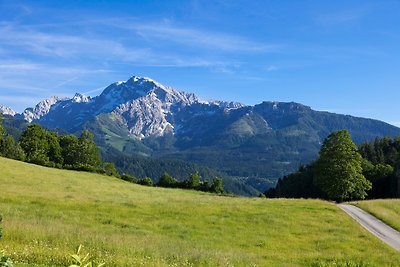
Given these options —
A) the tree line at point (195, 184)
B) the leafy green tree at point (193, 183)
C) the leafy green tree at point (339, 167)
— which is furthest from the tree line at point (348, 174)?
the leafy green tree at point (193, 183)

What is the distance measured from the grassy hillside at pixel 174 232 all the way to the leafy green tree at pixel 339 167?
17176mm

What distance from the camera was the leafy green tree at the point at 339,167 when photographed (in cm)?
6838

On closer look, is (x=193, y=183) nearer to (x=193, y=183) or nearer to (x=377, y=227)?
(x=193, y=183)

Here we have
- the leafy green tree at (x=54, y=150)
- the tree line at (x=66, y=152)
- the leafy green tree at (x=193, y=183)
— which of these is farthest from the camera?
the leafy green tree at (x=54, y=150)

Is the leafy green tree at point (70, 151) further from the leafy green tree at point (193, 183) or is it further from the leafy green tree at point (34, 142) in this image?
the leafy green tree at point (193, 183)

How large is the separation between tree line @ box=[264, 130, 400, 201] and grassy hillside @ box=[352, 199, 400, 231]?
44.1 ft

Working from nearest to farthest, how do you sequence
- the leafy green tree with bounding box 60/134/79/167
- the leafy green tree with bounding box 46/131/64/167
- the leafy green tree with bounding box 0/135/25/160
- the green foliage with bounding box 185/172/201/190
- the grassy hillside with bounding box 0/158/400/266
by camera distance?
the grassy hillside with bounding box 0/158/400/266, the green foliage with bounding box 185/172/201/190, the leafy green tree with bounding box 0/135/25/160, the leafy green tree with bounding box 46/131/64/167, the leafy green tree with bounding box 60/134/79/167

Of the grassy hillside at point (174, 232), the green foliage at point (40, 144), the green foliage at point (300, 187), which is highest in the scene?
the green foliage at point (40, 144)

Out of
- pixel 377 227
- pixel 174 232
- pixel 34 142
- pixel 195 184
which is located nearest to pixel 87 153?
pixel 34 142

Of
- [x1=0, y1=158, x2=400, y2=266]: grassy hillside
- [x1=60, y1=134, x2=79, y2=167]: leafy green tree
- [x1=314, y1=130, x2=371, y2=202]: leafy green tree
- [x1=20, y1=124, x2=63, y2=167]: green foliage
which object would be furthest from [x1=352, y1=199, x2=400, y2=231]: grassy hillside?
[x1=60, y1=134, x2=79, y2=167]: leafy green tree

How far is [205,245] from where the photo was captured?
27391mm

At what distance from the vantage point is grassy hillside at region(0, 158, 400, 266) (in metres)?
18.5

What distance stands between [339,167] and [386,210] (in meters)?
19.3

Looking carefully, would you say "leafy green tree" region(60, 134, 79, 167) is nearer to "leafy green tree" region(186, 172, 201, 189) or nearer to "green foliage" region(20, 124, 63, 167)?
"green foliage" region(20, 124, 63, 167)
